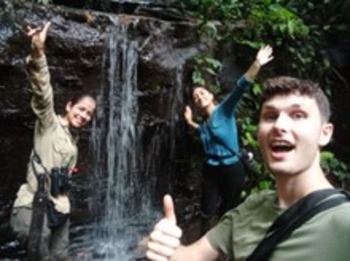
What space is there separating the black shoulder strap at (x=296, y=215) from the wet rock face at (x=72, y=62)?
5.10 meters

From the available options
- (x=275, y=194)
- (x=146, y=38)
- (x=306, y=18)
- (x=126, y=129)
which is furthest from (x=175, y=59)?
(x=275, y=194)

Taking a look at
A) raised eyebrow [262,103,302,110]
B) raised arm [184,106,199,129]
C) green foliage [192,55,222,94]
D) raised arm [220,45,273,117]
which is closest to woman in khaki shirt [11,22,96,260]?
raised arm [220,45,273,117]

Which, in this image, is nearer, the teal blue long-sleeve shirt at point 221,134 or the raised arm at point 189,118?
the teal blue long-sleeve shirt at point 221,134

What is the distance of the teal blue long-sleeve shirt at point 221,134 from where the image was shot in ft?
20.8

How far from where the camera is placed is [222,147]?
656 cm

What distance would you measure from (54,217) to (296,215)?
10.3 feet

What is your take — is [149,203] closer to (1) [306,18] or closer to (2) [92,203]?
(2) [92,203]

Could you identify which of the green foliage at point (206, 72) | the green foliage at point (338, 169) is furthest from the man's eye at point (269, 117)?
the green foliage at point (338, 169)

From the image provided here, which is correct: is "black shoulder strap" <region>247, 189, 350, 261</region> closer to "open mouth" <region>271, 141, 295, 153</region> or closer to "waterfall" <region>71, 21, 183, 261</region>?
"open mouth" <region>271, 141, 295, 153</region>

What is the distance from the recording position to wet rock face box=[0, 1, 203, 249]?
673cm

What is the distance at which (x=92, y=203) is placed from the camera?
759 centimetres

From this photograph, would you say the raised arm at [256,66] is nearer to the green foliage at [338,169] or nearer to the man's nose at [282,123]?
the green foliage at [338,169]

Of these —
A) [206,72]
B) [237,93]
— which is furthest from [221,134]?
[206,72]

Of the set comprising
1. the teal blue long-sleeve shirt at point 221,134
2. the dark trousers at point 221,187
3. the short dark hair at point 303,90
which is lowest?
the short dark hair at point 303,90
